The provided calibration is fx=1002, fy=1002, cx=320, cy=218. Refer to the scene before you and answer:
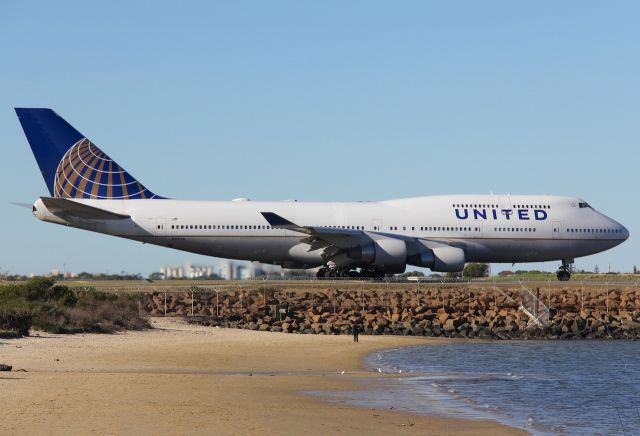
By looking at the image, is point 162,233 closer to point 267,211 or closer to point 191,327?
point 267,211

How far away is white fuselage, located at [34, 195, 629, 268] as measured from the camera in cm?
4688

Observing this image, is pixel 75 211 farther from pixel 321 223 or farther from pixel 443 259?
pixel 443 259

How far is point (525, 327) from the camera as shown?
37438 mm

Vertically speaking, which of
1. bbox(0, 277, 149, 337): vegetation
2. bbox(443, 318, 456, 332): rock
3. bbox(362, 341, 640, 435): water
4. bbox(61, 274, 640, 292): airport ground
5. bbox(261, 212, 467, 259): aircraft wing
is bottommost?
bbox(362, 341, 640, 435): water

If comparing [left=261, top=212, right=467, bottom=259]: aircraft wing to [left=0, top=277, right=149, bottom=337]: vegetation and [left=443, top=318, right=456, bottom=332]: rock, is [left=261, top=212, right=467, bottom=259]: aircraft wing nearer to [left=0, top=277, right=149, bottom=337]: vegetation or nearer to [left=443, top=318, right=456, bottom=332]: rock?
[left=0, top=277, right=149, bottom=337]: vegetation

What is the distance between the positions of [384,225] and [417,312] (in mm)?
10309

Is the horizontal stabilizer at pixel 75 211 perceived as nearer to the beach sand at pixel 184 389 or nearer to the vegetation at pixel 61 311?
the vegetation at pixel 61 311

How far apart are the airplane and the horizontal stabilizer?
1.8 inches

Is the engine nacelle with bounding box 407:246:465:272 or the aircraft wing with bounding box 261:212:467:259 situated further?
the engine nacelle with bounding box 407:246:465:272

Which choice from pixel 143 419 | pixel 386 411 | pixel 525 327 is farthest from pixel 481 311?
pixel 143 419

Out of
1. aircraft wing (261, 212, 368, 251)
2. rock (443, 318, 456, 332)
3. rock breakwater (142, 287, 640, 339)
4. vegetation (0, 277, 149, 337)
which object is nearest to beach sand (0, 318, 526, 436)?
vegetation (0, 277, 149, 337)

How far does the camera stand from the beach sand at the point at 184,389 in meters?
14.6

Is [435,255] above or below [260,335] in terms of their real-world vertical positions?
above

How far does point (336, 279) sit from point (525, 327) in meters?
13.3
